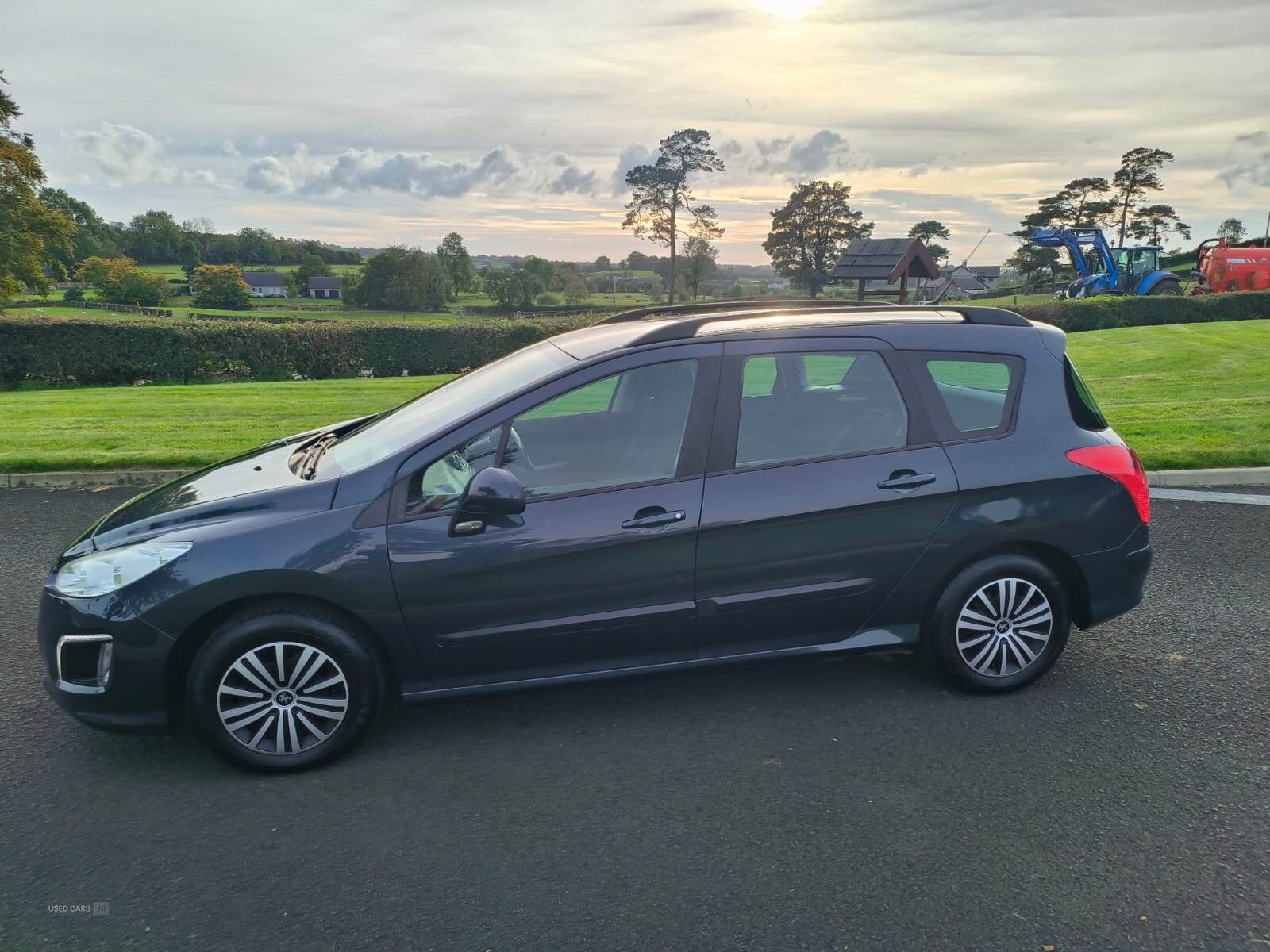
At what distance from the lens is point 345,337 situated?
24.0 meters

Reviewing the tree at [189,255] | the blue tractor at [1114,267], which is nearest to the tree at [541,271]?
the tree at [189,255]

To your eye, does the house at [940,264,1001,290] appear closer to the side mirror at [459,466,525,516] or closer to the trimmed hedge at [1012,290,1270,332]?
the trimmed hedge at [1012,290,1270,332]

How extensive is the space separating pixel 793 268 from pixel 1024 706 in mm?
80850

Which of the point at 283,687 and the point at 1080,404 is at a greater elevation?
the point at 1080,404

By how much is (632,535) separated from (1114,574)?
2378 millimetres

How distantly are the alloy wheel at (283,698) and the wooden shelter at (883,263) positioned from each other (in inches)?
1452

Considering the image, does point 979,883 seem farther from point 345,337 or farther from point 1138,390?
point 345,337

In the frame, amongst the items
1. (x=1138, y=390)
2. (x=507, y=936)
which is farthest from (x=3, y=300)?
(x=507, y=936)

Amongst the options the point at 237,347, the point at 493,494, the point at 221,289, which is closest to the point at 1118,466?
the point at 493,494

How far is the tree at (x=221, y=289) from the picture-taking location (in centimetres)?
7912

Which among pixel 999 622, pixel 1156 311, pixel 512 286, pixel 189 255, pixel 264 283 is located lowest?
pixel 999 622

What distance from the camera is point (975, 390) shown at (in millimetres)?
4484

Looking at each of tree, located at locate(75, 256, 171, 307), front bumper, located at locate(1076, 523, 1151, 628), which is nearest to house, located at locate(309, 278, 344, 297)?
tree, located at locate(75, 256, 171, 307)

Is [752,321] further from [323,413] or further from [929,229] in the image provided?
[929,229]
